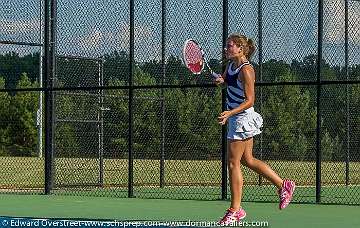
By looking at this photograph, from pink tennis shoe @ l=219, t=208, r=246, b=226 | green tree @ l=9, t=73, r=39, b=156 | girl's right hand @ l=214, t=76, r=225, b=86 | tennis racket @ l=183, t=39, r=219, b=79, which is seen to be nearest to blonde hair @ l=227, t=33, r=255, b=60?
girl's right hand @ l=214, t=76, r=225, b=86

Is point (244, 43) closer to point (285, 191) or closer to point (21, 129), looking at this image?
point (285, 191)

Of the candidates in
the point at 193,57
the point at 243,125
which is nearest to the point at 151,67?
the point at 193,57

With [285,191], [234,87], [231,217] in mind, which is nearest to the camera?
[231,217]

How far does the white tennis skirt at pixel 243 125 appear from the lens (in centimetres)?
975

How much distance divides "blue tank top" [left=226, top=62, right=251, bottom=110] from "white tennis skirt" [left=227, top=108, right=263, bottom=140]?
0.39 feet

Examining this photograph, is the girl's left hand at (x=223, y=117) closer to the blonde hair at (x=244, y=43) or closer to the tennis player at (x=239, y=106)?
the tennis player at (x=239, y=106)

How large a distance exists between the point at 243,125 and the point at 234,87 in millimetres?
363

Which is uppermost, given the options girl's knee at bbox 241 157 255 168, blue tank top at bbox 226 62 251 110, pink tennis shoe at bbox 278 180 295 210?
blue tank top at bbox 226 62 251 110

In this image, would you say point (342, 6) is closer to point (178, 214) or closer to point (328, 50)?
point (328, 50)

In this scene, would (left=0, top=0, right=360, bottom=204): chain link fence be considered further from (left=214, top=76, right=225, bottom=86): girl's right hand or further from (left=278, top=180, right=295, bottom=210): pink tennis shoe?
(left=214, top=76, right=225, bottom=86): girl's right hand

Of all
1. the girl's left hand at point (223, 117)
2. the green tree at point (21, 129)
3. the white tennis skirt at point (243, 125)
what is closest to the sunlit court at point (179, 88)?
the white tennis skirt at point (243, 125)

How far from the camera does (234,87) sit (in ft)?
32.3

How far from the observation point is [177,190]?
56.2 ft

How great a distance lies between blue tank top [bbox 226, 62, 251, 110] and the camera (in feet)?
32.0
